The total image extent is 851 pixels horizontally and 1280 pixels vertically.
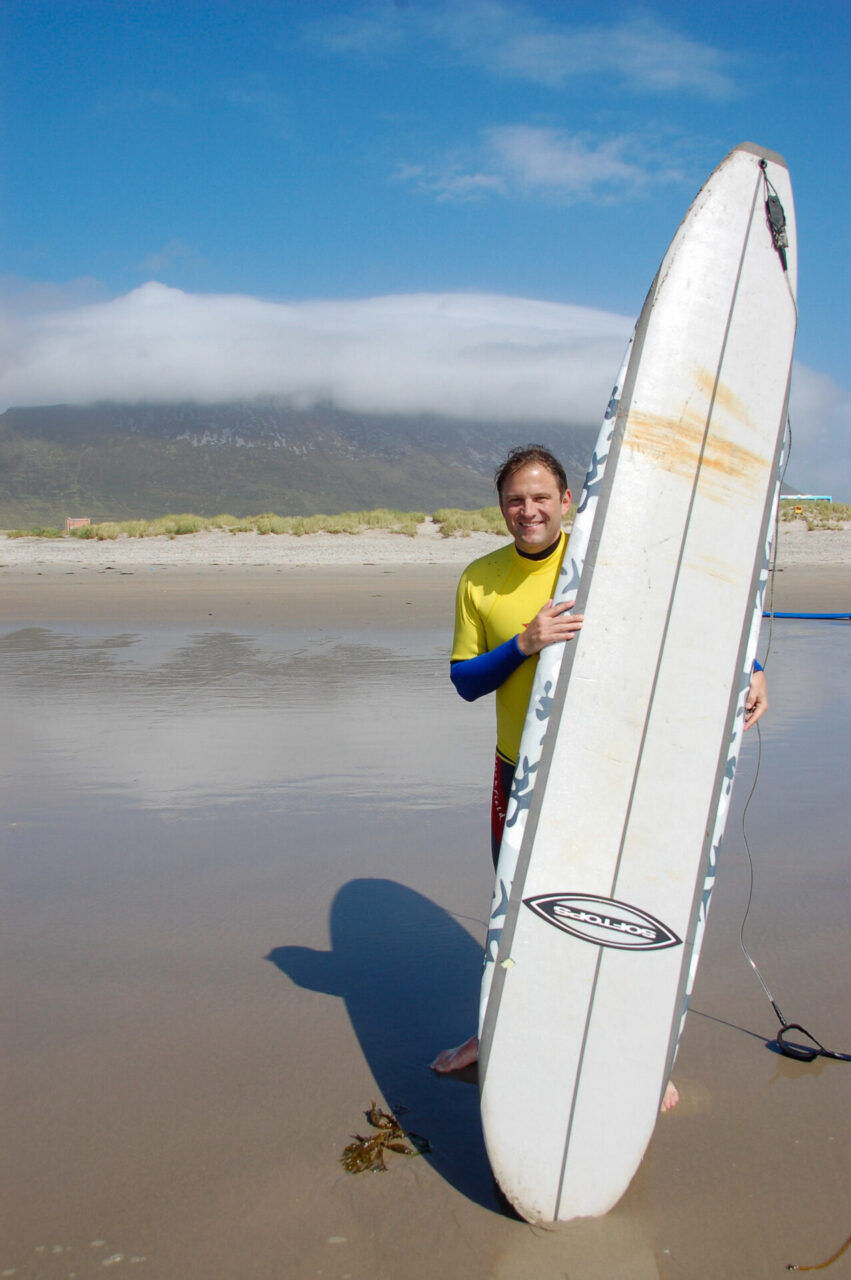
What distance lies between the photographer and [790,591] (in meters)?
15.1

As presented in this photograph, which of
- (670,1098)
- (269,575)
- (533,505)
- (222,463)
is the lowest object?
(670,1098)

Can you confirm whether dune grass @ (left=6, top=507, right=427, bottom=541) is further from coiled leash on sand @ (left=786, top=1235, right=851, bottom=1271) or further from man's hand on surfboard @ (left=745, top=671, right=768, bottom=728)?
coiled leash on sand @ (left=786, top=1235, right=851, bottom=1271)

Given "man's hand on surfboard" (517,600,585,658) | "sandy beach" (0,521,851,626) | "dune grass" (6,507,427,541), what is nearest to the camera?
"man's hand on surfboard" (517,600,585,658)

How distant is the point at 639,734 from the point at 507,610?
1.52 ft

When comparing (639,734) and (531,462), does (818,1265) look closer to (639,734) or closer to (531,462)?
(639,734)

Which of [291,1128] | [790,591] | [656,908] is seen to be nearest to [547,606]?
[656,908]

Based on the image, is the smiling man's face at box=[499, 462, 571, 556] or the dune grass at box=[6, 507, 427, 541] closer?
the smiling man's face at box=[499, 462, 571, 556]

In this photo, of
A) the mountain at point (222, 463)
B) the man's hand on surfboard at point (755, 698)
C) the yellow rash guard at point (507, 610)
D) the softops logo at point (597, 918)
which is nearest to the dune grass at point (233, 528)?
the yellow rash guard at point (507, 610)

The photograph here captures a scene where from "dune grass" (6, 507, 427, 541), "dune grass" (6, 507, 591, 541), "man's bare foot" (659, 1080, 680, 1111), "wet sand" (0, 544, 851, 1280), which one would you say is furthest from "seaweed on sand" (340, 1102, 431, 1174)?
"dune grass" (6, 507, 427, 541)

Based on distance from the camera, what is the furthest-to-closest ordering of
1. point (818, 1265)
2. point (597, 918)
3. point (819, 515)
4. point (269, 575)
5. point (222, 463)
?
point (222, 463) → point (819, 515) → point (269, 575) → point (597, 918) → point (818, 1265)

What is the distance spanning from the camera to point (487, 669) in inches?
95.2

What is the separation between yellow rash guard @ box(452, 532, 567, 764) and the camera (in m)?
2.51

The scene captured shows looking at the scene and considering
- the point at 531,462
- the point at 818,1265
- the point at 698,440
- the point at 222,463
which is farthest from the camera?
Result: the point at 222,463

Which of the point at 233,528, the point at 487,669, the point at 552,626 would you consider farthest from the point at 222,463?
the point at 552,626
